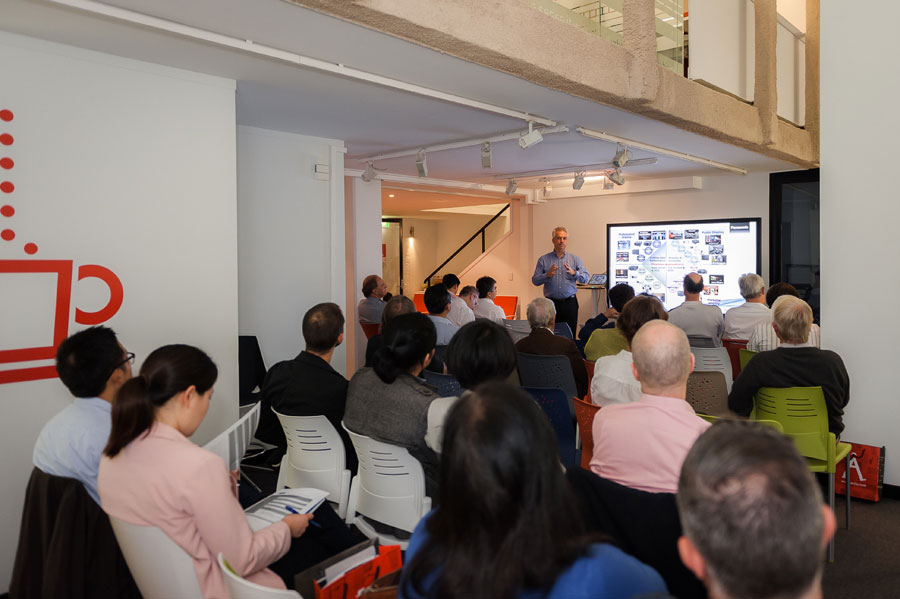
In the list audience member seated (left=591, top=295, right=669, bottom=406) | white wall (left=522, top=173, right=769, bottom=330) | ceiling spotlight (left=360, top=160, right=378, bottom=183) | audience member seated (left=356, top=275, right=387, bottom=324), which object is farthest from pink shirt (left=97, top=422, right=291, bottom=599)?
white wall (left=522, top=173, right=769, bottom=330)

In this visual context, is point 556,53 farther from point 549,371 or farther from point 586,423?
point 586,423

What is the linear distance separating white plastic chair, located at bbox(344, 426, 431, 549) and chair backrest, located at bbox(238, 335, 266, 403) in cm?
235

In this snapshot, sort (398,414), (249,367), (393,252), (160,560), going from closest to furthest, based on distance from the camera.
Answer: (160,560)
(398,414)
(249,367)
(393,252)

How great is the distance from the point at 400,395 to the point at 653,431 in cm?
107

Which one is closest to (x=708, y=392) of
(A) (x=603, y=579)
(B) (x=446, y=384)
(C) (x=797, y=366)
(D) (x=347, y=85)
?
(C) (x=797, y=366)

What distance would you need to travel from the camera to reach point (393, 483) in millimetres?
2615

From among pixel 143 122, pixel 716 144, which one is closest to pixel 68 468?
pixel 143 122

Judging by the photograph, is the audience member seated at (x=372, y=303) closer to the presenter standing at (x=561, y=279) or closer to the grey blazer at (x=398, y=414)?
the presenter standing at (x=561, y=279)

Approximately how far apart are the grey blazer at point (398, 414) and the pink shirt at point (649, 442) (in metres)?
0.78

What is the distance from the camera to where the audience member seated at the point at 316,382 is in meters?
3.04

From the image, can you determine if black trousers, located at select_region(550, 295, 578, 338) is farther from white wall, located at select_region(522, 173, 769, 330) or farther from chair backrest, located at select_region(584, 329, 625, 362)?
chair backrest, located at select_region(584, 329, 625, 362)

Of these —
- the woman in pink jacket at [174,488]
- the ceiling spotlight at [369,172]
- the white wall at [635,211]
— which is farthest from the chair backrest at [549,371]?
the white wall at [635,211]

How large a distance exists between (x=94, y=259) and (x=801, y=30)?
8.12 metres

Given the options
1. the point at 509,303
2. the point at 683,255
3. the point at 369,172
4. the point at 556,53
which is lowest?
the point at 509,303
